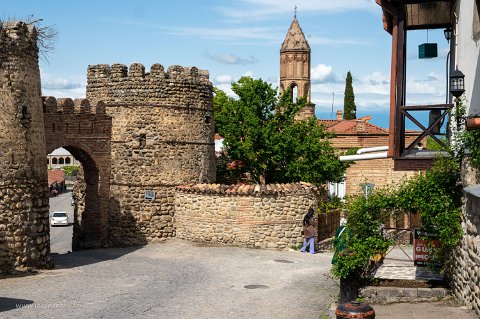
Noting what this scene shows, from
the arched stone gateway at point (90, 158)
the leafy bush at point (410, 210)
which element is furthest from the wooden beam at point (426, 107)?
the arched stone gateway at point (90, 158)

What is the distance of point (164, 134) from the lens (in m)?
23.0

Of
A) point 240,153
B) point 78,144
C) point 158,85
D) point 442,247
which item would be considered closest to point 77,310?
point 442,247

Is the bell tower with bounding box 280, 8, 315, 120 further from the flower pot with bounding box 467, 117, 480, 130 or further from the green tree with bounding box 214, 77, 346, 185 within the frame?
the flower pot with bounding box 467, 117, 480, 130

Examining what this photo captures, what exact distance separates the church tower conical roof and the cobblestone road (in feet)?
157

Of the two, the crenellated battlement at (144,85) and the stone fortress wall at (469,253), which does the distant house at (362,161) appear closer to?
the crenellated battlement at (144,85)

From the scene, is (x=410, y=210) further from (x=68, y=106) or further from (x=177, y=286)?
(x=68, y=106)

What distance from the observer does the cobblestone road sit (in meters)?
13.7

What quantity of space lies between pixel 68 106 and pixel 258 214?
21.6 feet

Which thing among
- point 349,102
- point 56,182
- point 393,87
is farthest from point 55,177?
point 393,87

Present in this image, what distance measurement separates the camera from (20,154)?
56.0 ft

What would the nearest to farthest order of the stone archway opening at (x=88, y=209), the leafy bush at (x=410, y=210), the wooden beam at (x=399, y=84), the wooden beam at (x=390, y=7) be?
the leafy bush at (x=410, y=210) < the wooden beam at (x=399, y=84) < the wooden beam at (x=390, y=7) < the stone archway opening at (x=88, y=209)

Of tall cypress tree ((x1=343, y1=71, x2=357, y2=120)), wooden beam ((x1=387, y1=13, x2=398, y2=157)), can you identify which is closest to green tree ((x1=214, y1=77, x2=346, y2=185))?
wooden beam ((x1=387, y1=13, x2=398, y2=157))

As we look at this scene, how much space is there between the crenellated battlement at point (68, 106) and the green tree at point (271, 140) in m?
7.69

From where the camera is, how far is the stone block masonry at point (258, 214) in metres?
21.9
